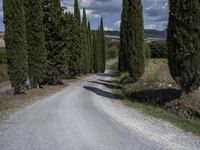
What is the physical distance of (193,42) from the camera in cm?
1712

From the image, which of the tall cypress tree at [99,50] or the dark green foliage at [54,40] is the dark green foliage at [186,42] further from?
the tall cypress tree at [99,50]

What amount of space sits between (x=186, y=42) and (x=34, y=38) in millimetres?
12725

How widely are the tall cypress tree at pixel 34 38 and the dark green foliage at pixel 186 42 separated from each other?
1171cm

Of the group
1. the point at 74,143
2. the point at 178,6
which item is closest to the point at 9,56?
the point at 178,6

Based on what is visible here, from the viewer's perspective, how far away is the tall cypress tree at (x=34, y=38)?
26.4 m

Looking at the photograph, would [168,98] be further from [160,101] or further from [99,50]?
[99,50]

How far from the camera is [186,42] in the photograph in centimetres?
1719

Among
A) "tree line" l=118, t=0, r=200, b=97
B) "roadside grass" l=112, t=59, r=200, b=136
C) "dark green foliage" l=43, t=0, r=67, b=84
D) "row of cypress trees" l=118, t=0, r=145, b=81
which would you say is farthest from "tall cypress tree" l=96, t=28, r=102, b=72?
"tree line" l=118, t=0, r=200, b=97

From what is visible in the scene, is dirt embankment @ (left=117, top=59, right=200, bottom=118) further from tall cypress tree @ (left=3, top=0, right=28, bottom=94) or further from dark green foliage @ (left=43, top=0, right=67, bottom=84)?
dark green foliage @ (left=43, top=0, right=67, bottom=84)

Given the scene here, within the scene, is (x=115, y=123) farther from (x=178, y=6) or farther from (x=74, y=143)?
(x=178, y=6)

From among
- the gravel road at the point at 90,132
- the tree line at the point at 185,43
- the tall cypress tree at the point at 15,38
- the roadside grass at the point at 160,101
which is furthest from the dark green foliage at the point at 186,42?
the tall cypress tree at the point at 15,38

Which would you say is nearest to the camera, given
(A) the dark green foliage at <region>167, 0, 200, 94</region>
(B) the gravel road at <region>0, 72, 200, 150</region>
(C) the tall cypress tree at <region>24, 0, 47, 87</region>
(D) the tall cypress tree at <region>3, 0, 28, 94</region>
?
(B) the gravel road at <region>0, 72, 200, 150</region>

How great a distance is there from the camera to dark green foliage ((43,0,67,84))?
31492 millimetres

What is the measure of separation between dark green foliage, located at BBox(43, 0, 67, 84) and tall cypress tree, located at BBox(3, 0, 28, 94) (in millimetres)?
8164
